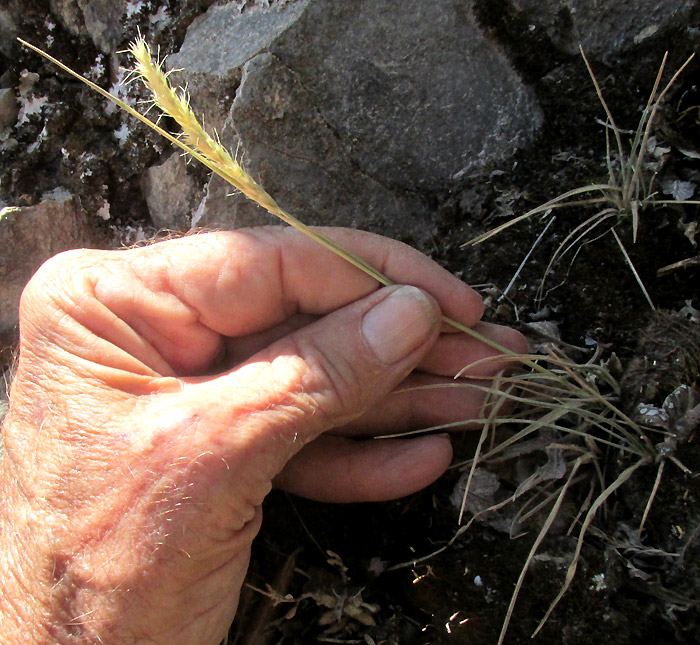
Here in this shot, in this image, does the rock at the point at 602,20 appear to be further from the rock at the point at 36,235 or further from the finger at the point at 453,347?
the rock at the point at 36,235

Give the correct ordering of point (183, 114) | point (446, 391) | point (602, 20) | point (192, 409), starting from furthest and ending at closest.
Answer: point (602, 20), point (446, 391), point (192, 409), point (183, 114)

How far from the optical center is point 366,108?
5.19 feet

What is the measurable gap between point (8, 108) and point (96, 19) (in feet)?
1.12

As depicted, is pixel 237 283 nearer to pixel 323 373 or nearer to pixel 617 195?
pixel 323 373

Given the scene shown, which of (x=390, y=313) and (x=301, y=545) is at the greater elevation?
(x=390, y=313)

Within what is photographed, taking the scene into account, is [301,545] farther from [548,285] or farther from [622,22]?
[622,22]

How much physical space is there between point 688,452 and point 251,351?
824 mm

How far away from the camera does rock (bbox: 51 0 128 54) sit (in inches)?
69.7

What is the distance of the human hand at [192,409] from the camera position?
40.2 inches

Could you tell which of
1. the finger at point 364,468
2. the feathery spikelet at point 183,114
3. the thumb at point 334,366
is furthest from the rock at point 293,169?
the feathery spikelet at point 183,114

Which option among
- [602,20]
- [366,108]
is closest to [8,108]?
[366,108]

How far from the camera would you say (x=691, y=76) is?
4.58ft

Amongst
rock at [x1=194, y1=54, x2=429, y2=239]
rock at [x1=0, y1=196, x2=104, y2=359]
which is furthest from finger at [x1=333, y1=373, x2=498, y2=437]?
rock at [x1=0, y1=196, x2=104, y2=359]

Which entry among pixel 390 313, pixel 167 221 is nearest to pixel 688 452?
pixel 390 313
